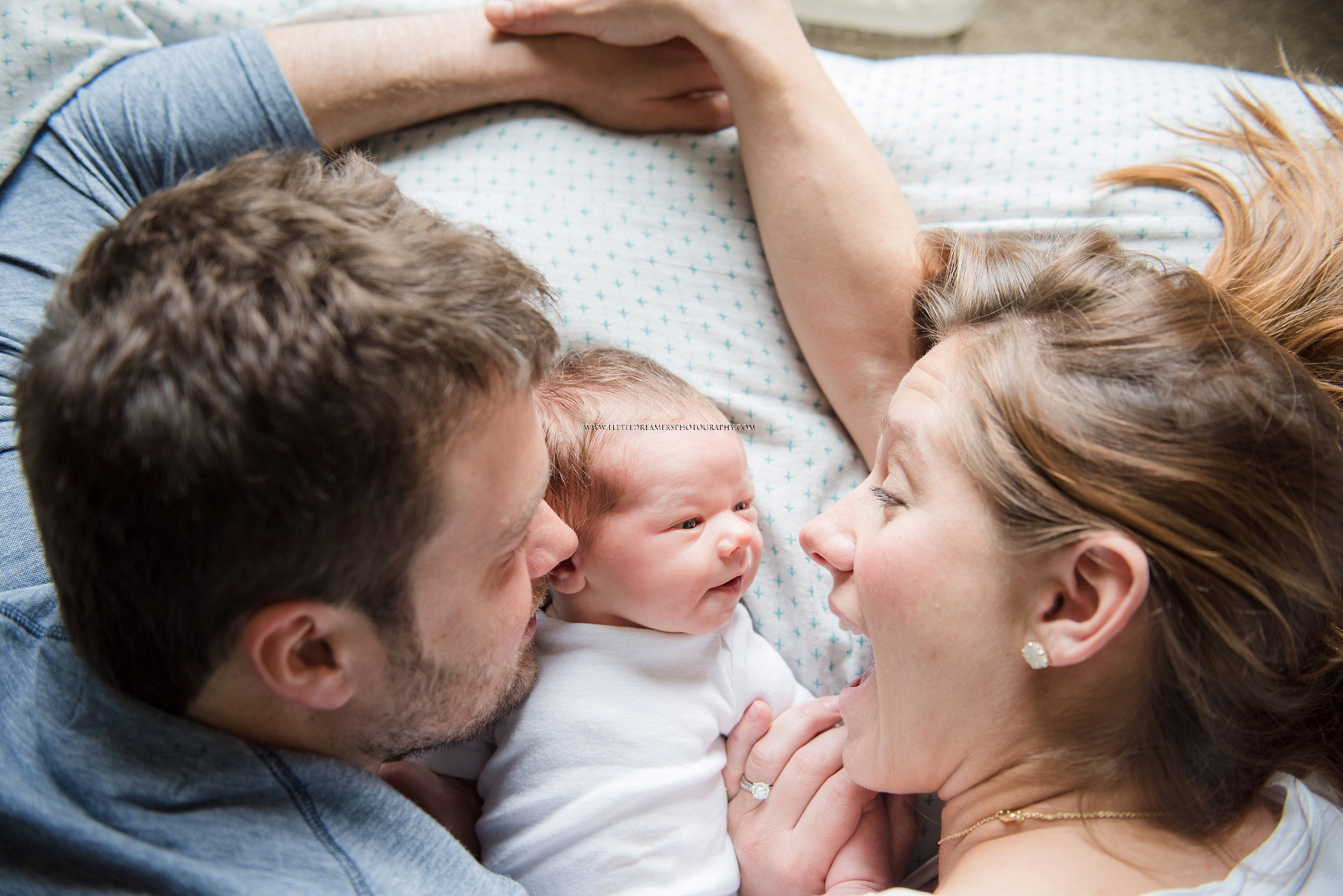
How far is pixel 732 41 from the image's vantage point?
1.42 meters

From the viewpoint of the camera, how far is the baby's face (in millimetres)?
1257

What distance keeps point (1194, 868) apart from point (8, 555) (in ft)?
4.82

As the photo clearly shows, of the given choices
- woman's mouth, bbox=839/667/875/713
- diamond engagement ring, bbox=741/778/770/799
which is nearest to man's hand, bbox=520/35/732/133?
woman's mouth, bbox=839/667/875/713

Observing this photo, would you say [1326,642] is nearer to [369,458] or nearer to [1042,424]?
[1042,424]

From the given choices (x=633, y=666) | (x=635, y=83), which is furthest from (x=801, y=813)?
(x=635, y=83)

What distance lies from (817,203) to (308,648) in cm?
99

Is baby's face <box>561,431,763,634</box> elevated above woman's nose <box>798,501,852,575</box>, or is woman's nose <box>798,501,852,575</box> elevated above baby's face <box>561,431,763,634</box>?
woman's nose <box>798,501,852,575</box>

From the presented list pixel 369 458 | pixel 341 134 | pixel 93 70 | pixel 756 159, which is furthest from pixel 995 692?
pixel 93 70

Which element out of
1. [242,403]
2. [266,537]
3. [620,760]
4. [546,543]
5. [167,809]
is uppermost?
[242,403]

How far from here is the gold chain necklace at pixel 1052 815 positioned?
964mm

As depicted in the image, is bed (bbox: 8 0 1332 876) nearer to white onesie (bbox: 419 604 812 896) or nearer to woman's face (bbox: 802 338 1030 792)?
white onesie (bbox: 419 604 812 896)

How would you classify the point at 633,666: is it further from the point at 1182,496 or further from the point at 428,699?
the point at 1182,496

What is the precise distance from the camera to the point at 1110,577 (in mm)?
866

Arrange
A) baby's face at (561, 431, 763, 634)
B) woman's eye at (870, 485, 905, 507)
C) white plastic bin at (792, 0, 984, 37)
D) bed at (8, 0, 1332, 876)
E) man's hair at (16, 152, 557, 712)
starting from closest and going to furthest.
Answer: man's hair at (16, 152, 557, 712) < woman's eye at (870, 485, 905, 507) < baby's face at (561, 431, 763, 634) < bed at (8, 0, 1332, 876) < white plastic bin at (792, 0, 984, 37)
